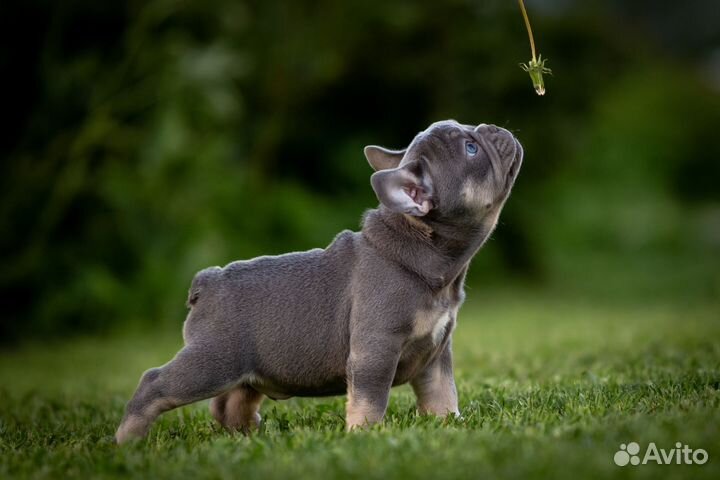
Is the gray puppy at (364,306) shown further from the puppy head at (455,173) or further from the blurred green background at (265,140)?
the blurred green background at (265,140)

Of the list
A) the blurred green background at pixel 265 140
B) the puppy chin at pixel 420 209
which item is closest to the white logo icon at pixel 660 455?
the puppy chin at pixel 420 209

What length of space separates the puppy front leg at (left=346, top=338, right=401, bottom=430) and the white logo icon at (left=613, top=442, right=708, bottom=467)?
125 cm

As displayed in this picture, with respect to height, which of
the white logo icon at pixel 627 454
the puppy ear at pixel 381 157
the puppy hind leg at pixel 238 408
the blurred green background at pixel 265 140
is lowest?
the white logo icon at pixel 627 454

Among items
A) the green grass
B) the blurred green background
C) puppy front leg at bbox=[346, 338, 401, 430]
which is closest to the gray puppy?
puppy front leg at bbox=[346, 338, 401, 430]

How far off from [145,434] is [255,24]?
31.6 feet

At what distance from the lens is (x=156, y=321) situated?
12094 mm

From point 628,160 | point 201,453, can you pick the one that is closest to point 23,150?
point 201,453

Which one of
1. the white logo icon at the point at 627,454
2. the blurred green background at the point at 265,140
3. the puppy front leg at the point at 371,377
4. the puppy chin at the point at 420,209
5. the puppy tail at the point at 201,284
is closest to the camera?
the white logo icon at the point at 627,454

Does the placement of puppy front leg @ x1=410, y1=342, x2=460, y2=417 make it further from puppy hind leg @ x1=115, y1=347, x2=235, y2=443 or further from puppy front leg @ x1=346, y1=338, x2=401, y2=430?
puppy hind leg @ x1=115, y1=347, x2=235, y2=443

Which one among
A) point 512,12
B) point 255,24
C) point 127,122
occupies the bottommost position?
point 127,122

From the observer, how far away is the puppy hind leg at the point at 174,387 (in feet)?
16.0

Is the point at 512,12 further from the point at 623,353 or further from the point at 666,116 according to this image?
the point at 666,116

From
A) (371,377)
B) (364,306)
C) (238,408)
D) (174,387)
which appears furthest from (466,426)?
(174,387)

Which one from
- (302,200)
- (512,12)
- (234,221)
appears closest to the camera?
(234,221)
